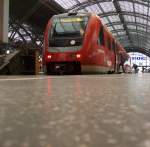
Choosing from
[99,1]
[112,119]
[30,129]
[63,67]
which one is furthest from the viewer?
[99,1]

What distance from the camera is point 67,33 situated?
52.5 ft

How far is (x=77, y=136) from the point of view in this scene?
75 centimetres

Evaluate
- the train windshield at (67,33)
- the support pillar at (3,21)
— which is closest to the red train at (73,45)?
the train windshield at (67,33)

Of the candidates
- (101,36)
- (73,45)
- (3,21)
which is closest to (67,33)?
(73,45)

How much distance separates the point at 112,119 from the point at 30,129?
0.80 feet

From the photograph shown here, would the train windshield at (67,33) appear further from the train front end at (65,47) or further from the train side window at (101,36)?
the train side window at (101,36)

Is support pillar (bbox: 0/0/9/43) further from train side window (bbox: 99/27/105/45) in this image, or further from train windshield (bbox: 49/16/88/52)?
train side window (bbox: 99/27/105/45)

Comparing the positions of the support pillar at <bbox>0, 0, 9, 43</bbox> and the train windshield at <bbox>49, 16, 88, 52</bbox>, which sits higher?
the support pillar at <bbox>0, 0, 9, 43</bbox>

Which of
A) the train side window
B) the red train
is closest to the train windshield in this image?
the red train

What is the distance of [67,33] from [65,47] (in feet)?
2.28

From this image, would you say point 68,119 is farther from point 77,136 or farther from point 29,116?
point 77,136

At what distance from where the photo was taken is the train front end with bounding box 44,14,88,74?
15461 millimetres

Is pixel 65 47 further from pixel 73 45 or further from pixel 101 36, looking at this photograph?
pixel 101 36

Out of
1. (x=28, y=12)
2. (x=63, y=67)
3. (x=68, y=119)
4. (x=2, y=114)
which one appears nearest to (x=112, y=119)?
(x=68, y=119)
